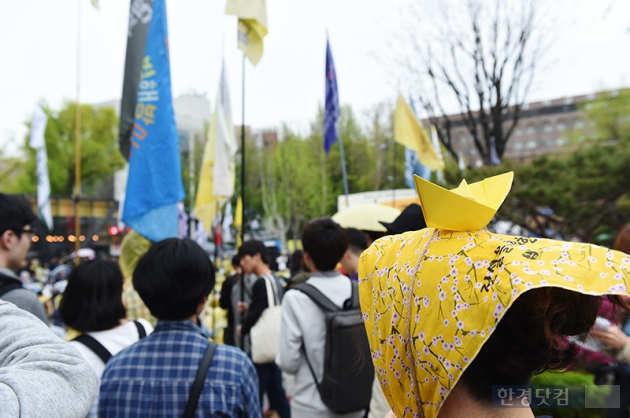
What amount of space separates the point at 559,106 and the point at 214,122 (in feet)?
236

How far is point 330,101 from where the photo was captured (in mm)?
7113

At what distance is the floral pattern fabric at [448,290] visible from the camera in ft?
2.91

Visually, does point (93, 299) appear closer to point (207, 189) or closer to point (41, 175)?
point (207, 189)

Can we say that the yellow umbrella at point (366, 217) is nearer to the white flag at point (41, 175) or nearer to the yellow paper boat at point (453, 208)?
the yellow paper boat at point (453, 208)

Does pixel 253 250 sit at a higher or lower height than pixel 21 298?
lower

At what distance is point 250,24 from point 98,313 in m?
3.14

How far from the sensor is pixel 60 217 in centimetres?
3350

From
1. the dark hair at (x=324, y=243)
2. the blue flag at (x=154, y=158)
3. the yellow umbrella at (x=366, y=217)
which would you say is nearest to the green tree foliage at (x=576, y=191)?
the yellow umbrella at (x=366, y=217)

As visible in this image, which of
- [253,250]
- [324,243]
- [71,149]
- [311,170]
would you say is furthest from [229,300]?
[71,149]

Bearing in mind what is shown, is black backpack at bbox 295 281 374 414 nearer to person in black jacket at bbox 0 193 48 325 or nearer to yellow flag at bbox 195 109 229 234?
person in black jacket at bbox 0 193 48 325

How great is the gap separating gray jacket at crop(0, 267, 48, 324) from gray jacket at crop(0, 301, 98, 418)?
1.50m

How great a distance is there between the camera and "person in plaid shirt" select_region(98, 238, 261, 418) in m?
1.98

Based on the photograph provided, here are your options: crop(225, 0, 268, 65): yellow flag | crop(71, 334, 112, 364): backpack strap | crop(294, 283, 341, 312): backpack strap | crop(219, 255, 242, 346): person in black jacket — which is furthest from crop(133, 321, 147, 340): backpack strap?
crop(225, 0, 268, 65): yellow flag

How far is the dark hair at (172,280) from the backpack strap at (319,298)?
0.85 metres
